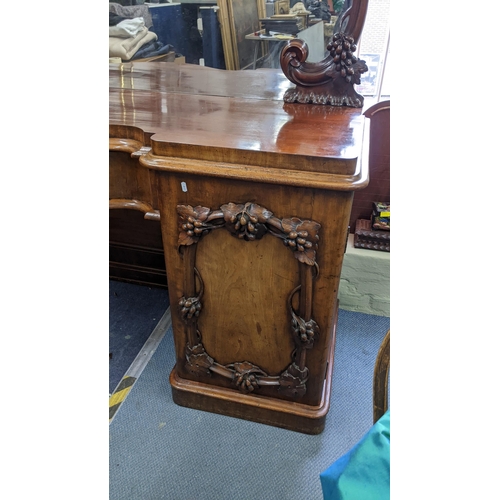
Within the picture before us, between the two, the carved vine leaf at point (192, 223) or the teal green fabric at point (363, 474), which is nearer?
the teal green fabric at point (363, 474)

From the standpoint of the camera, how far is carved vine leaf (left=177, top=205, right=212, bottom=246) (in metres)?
0.94

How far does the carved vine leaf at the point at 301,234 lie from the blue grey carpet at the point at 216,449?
0.62m

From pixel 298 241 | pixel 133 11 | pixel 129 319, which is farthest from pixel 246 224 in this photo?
pixel 129 319

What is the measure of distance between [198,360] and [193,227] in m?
0.43

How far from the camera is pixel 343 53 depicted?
1.04 metres

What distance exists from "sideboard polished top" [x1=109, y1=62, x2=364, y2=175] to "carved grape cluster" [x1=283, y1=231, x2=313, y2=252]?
14 cm

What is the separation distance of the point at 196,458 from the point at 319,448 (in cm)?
35

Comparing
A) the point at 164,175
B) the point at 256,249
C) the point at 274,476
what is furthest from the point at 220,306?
the point at 274,476

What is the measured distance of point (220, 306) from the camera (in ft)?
3.57

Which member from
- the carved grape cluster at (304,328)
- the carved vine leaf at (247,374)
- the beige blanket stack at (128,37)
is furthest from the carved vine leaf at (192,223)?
the beige blanket stack at (128,37)

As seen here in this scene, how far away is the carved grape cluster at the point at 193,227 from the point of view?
3.11 feet

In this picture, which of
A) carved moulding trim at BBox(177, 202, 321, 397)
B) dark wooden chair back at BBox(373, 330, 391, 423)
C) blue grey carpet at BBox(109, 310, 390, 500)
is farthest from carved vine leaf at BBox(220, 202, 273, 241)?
blue grey carpet at BBox(109, 310, 390, 500)

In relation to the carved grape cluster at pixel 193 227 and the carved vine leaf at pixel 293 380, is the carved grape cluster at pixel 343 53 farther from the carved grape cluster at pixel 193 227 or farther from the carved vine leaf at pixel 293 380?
the carved vine leaf at pixel 293 380

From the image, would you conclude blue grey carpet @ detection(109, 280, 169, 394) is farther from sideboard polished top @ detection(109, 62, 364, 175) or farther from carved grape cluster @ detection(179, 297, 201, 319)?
sideboard polished top @ detection(109, 62, 364, 175)
